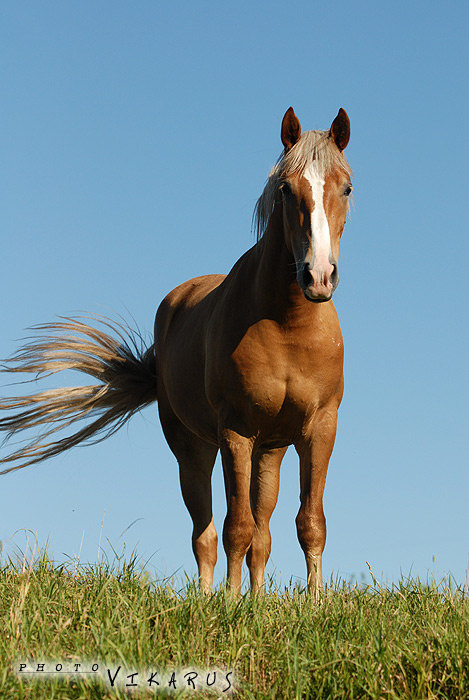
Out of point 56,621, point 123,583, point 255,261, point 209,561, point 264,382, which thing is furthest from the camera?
point 209,561

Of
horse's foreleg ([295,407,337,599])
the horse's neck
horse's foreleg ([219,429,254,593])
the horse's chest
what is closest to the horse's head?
the horse's neck

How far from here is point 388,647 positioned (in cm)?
339

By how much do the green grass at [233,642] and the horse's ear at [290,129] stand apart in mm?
2828

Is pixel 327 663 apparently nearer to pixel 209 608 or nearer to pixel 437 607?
pixel 209 608

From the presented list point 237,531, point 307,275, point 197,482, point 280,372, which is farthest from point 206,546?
point 307,275

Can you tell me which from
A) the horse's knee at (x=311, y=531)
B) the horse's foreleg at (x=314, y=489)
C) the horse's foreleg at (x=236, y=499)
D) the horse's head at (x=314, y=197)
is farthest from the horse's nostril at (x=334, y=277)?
the horse's knee at (x=311, y=531)

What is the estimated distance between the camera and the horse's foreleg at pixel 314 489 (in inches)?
206

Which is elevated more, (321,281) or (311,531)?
(321,281)

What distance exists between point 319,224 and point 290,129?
35.8 inches

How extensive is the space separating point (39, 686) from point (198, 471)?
152 inches

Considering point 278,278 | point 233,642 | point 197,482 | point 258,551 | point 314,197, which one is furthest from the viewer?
point 197,482

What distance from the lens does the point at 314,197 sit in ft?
15.5

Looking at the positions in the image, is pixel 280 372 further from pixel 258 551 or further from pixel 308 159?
pixel 258 551

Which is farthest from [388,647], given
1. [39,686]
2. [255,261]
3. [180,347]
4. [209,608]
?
[180,347]
